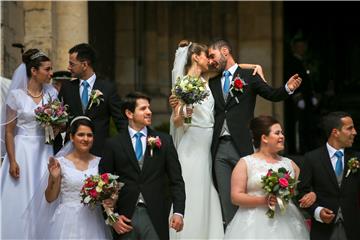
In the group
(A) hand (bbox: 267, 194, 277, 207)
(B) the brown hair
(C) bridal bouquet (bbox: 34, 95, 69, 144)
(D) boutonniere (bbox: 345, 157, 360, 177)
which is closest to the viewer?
(A) hand (bbox: 267, 194, 277, 207)

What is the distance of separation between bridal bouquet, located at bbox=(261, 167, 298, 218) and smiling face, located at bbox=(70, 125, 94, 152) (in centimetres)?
173

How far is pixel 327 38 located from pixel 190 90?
325 inches

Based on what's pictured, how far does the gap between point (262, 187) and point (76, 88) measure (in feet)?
8.49

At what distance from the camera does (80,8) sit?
1221 centimetres

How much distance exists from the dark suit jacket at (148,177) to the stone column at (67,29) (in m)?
4.67

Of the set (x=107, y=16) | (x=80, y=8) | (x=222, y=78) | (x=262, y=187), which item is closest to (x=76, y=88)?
(x=222, y=78)

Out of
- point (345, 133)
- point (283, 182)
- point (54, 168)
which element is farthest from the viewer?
point (345, 133)

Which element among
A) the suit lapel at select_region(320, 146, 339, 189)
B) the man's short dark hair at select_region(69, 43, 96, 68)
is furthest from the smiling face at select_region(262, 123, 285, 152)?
the man's short dark hair at select_region(69, 43, 96, 68)

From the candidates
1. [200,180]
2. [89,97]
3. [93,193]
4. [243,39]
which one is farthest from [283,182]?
[243,39]

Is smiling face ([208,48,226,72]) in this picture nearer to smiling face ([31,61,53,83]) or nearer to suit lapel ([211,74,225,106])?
suit lapel ([211,74,225,106])

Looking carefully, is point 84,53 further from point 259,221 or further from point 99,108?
point 259,221

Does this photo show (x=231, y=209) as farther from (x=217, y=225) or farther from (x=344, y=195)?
(x=344, y=195)

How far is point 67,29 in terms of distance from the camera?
12.2m

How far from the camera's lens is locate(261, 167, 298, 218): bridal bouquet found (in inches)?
284
